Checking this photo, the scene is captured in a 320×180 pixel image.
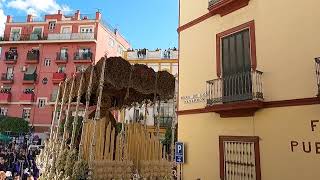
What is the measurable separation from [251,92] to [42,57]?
3276cm

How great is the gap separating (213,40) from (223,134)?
3090mm

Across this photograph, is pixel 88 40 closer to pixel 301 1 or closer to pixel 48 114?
pixel 48 114

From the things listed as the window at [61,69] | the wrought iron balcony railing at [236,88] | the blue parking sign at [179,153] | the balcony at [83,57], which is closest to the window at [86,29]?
the balcony at [83,57]

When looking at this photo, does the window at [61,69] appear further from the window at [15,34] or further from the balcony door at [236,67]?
the balcony door at [236,67]

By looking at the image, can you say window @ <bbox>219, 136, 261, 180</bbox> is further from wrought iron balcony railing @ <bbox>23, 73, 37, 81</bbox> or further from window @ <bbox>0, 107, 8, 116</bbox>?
window @ <bbox>0, 107, 8, 116</bbox>

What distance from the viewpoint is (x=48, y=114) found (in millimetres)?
35438

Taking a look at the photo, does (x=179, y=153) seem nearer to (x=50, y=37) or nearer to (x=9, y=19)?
(x=50, y=37)

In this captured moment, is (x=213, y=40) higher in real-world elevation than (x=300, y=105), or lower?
higher

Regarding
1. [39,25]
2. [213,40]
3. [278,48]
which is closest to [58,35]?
[39,25]

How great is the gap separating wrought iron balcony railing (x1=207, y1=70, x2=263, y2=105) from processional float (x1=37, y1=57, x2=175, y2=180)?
196cm

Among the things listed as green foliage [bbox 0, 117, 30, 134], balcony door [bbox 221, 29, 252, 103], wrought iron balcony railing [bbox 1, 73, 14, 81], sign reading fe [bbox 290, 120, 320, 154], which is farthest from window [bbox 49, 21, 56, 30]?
sign reading fe [bbox 290, 120, 320, 154]

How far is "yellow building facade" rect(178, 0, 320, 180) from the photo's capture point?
796 cm

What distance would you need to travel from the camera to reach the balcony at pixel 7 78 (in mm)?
36884

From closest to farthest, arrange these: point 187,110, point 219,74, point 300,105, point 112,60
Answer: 1. point 300,105
2. point 112,60
3. point 219,74
4. point 187,110
